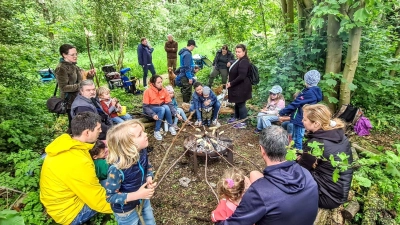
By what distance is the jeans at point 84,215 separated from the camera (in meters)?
2.62

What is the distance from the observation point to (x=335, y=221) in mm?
3189

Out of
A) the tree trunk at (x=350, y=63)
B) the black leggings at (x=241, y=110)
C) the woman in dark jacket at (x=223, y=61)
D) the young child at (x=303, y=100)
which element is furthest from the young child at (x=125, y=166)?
the woman in dark jacket at (x=223, y=61)

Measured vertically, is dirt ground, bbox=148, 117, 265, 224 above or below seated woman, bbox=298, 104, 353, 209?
below

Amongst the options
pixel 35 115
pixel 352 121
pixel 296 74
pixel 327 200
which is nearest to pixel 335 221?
pixel 327 200

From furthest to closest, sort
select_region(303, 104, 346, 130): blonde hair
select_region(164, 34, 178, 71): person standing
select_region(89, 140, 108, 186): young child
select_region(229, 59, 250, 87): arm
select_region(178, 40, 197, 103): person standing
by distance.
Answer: select_region(164, 34, 178, 71): person standing → select_region(178, 40, 197, 103): person standing → select_region(229, 59, 250, 87): arm → select_region(89, 140, 108, 186): young child → select_region(303, 104, 346, 130): blonde hair

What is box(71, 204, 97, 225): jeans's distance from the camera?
262 cm

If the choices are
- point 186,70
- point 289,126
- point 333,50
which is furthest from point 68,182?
point 333,50

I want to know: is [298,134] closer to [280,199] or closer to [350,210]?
[350,210]

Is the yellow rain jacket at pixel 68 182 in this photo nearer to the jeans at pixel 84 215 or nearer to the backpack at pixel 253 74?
the jeans at pixel 84 215

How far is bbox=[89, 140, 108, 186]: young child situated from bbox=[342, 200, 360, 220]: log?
132 inches

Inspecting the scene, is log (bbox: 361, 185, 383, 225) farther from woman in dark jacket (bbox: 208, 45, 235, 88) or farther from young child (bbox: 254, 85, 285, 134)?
woman in dark jacket (bbox: 208, 45, 235, 88)

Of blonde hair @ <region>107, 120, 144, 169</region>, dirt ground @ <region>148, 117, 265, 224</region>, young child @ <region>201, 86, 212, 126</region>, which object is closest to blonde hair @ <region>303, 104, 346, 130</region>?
dirt ground @ <region>148, 117, 265, 224</region>

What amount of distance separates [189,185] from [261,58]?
518 centimetres

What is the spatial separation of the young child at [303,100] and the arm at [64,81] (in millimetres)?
3823
